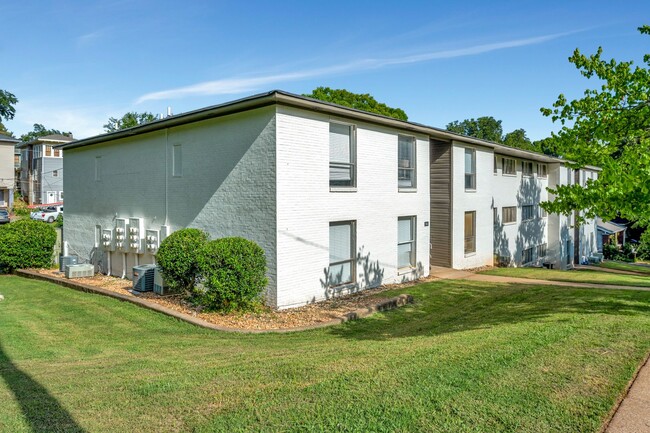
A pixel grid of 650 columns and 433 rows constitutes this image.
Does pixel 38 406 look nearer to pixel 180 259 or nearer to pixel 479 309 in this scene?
pixel 180 259

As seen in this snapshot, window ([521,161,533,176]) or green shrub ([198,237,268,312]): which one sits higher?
window ([521,161,533,176])

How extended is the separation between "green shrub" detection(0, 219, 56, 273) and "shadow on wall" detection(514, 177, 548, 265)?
22583 mm

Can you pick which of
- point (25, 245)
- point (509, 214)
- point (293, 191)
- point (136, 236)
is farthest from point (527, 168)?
point (25, 245)

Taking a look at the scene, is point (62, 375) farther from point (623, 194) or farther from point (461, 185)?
point (461, 185)

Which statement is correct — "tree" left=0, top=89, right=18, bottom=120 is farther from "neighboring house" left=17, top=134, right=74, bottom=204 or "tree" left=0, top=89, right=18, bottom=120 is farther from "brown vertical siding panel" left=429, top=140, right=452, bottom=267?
"brown vertical siding panel" left=429, top=140, right=452, bottom=267

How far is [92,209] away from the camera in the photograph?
17.9 meters

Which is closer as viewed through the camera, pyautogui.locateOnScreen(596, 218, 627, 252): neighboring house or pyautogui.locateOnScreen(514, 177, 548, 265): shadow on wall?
pyautogui.locateOnScreen(514, 177, 548, 265): shadow on wall

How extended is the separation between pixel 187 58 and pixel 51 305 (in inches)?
455

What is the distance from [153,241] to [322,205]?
241 inches

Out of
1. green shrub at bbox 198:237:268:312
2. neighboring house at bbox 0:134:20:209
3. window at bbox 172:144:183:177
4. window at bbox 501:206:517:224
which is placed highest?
neighboring house at bbox 0:134:20:209

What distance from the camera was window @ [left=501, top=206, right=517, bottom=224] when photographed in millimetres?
23297

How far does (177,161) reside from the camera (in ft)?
44.9

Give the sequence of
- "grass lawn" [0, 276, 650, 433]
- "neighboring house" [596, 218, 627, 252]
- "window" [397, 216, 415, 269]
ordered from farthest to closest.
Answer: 1. "neighboring house" [596, 218, 627, 252]
2. "window" [397, 216, 415, 269]
3. "grass lawn" [0, 276, 650, 433]

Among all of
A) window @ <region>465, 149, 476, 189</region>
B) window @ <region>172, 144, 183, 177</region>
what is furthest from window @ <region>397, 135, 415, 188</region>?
window @ <region>172, 144, 183, 177</region>
